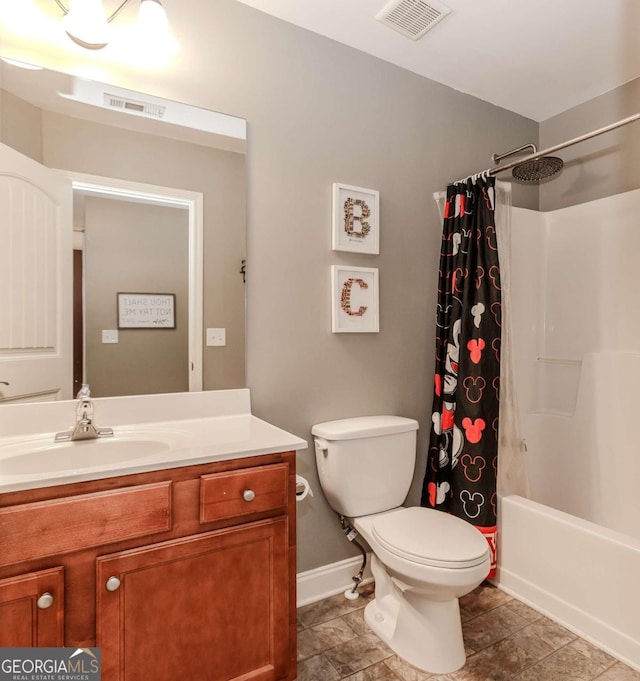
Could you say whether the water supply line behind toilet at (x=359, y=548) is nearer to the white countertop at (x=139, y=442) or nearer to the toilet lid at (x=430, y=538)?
the toilet lid at (x=430, y=538)

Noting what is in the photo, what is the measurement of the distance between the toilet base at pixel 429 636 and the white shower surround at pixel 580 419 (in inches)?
21.4

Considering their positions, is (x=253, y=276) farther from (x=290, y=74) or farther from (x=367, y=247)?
(x=290, y=74)

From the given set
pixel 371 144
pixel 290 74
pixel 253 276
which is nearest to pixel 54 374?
pixel 253 276

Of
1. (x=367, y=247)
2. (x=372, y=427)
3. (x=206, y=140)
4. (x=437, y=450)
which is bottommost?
(x=437, y=450)

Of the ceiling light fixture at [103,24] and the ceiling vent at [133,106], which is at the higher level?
the ceiling light fixture at [103,24]

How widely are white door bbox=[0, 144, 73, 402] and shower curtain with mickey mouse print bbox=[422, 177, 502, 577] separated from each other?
1.60m

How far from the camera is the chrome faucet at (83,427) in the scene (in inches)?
55.4

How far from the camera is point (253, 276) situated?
5.92 ft

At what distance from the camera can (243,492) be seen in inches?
51.0

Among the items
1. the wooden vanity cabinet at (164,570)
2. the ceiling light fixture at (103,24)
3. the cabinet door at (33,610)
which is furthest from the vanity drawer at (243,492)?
the ceiling light fixture at (103,24)

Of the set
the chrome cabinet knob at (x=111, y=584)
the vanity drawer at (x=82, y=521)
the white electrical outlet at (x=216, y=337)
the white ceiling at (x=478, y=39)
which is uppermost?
the white ceiling at (x=478, y=39)

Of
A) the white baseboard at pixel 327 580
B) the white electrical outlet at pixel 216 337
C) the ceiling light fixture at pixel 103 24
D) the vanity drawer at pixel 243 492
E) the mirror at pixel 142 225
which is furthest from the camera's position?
the white baseboard at pixel 327 580

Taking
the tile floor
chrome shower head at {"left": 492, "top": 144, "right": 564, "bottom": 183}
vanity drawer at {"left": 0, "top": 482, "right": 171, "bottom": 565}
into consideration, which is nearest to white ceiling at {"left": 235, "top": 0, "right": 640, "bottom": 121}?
chrome shower head at {"left": 492, "top": 144, "right": 564, "bottom": 183}

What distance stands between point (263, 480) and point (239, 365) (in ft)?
1.90
